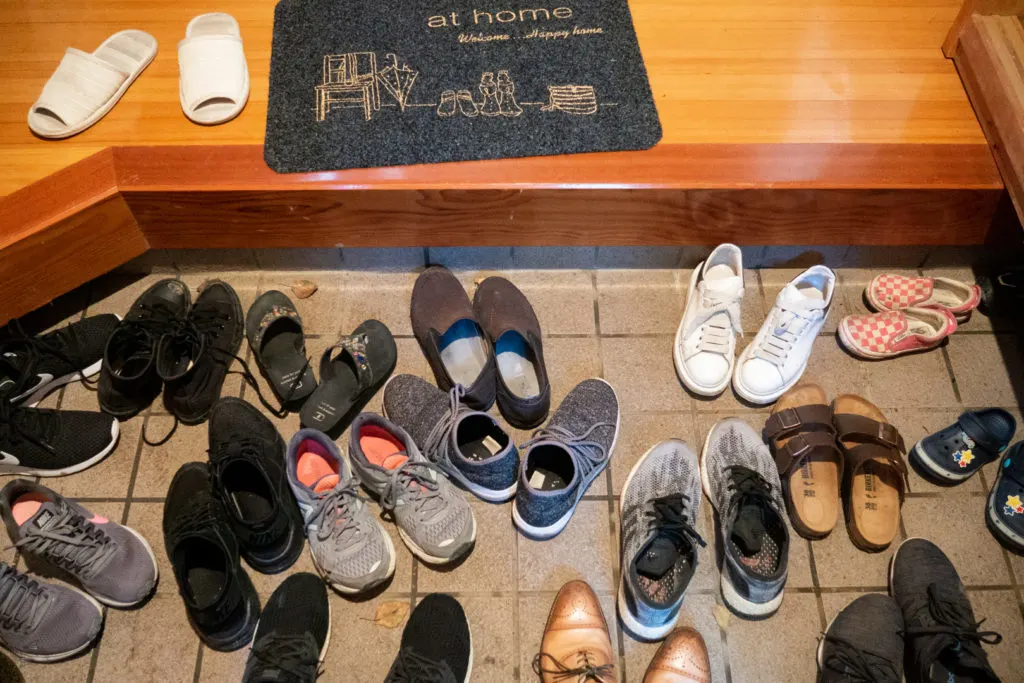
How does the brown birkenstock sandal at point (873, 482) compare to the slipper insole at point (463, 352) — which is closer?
the brown birkenstock sandal at point (873, 482)

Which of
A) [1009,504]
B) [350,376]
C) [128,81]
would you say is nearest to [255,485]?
[350,376]

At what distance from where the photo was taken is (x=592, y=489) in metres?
1.62

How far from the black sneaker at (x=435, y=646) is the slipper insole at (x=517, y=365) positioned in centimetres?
51

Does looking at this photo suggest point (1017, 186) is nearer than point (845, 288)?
Yes

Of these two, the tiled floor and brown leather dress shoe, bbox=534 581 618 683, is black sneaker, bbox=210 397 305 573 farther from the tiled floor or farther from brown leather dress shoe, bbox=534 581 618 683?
brown leather dress shoe, bbox=534 581 618 683

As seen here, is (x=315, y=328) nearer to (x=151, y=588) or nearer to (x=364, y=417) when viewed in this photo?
(x=364, y=417)

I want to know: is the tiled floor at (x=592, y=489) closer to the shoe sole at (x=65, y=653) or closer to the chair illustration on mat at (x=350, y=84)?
the shoe sole at (x=65, y=653)

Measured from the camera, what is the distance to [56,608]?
1420mm

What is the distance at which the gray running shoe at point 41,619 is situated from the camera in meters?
1.40

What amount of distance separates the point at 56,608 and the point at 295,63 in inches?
54.9

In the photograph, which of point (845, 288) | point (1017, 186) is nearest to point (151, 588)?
point (845, 288)

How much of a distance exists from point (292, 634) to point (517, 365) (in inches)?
30.4

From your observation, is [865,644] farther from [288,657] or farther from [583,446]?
[288,657]

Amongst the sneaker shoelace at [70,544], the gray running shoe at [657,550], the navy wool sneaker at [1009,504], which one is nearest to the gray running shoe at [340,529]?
the sneaker shoelace at [70,544]
